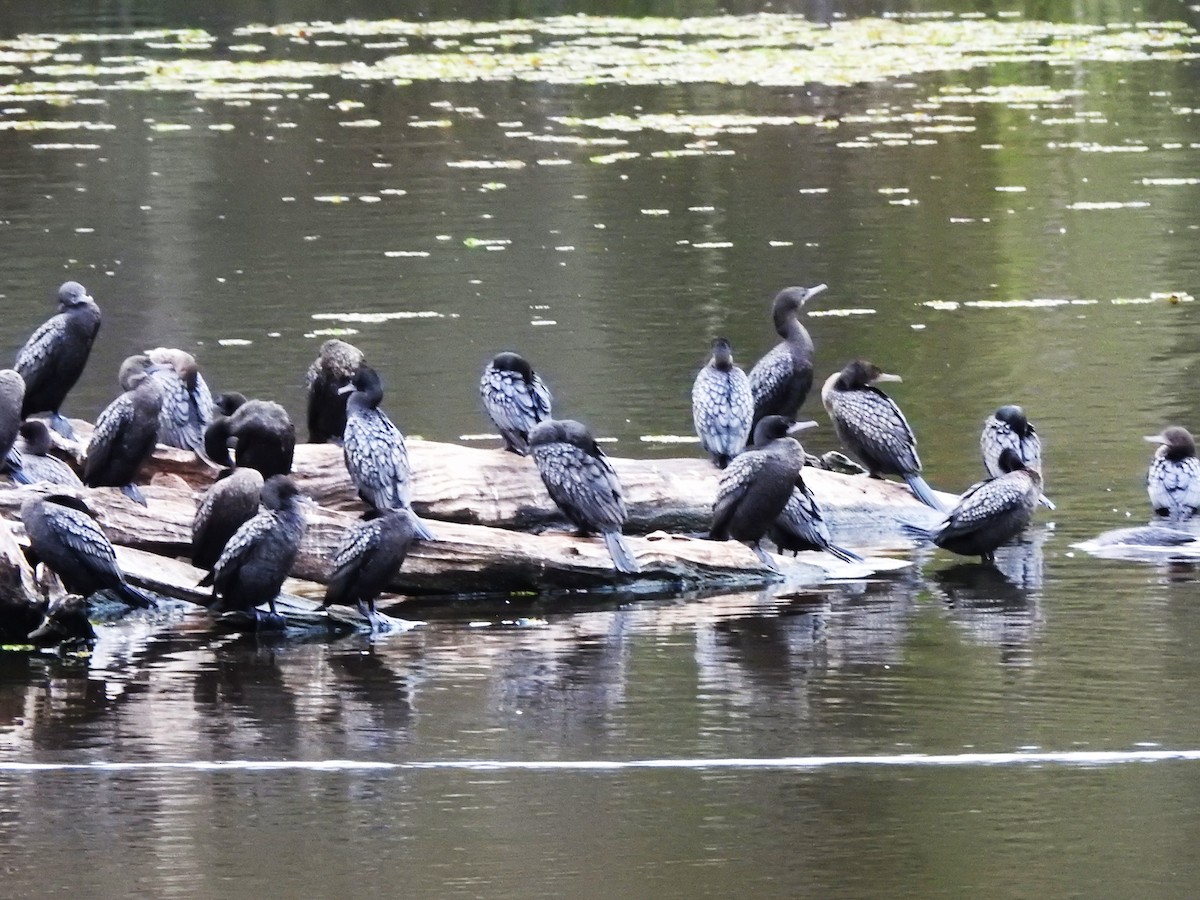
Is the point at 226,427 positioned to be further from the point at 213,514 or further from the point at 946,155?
the point at 946,155

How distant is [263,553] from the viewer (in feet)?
30.8

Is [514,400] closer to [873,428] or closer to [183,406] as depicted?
[183,406]

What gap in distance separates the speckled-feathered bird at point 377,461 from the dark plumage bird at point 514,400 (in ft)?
2.91

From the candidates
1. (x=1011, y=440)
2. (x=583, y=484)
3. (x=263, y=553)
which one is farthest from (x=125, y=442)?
(x=1011, y=440)

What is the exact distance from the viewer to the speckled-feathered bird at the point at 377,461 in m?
10.2

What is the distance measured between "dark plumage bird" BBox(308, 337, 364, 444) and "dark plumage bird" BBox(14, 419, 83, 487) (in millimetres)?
1346

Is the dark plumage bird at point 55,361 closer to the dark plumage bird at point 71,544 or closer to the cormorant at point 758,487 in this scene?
the dark plumage bird at point 71,544

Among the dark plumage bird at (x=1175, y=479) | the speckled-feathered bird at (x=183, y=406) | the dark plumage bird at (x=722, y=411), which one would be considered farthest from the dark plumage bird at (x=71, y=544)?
the dark plumage bird at (x=1175, y=479)

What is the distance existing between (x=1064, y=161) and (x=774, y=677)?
51.3 feet

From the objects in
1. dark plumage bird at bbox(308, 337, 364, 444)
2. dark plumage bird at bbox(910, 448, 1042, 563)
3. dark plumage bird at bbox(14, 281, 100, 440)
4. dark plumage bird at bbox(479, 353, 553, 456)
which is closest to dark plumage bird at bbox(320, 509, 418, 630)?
dark plumage bird at bbox(479, 353, 553, 456)

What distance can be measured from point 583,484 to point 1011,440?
2078mm

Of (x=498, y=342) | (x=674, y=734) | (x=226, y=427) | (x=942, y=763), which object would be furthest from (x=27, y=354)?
(x=942, y=763)

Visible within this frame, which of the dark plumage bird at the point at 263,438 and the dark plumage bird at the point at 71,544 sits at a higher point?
the dark plumage bird at the point at 263,438

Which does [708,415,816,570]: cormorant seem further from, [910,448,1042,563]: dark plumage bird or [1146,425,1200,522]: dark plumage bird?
[1146,425,1200,522]: dark plumage bird
